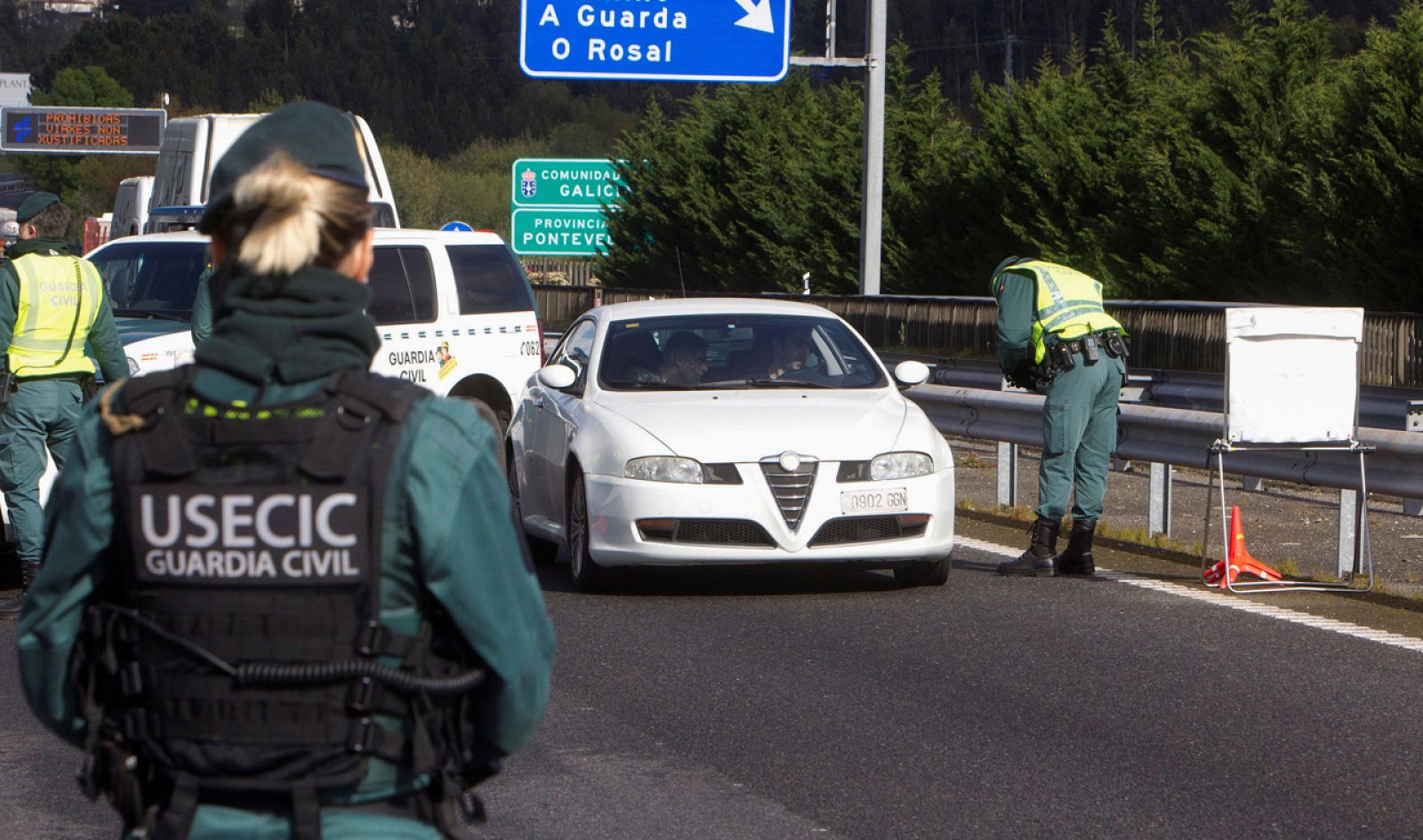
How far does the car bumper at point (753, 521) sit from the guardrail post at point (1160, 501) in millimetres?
2657

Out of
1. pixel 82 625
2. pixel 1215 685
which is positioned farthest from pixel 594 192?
pixel 82 625

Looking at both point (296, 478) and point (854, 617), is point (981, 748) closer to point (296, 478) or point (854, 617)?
point (854, 617)

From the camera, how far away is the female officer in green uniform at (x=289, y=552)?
2537mm

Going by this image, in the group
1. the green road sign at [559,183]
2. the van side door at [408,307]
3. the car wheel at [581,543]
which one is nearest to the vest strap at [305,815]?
the car wheel at [581,543]

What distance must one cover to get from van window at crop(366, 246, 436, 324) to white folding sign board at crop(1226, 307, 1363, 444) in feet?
22.9

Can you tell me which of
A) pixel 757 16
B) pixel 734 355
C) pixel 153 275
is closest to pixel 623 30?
pixel 757 16

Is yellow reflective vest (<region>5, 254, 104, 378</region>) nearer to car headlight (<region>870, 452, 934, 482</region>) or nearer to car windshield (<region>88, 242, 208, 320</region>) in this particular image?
car headlight (<region>870, 452, 934, 482</region>)

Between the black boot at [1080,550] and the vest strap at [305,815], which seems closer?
the vest strap at [305,815]

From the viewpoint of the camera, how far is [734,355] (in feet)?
35.7

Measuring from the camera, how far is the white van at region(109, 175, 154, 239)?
28547 mm

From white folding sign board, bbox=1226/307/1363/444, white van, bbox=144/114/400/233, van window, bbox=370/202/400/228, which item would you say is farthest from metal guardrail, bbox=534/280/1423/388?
white van, bbox=144/114/400/233

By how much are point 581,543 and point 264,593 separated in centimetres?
753

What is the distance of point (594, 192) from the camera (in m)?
34.6

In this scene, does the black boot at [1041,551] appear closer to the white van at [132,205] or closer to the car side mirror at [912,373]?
the car side mirror at [912,373]
